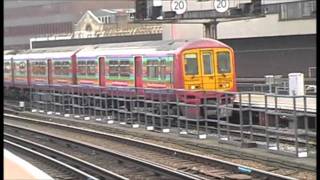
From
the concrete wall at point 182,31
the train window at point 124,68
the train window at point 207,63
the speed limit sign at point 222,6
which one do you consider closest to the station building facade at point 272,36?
the concrete wall at point 182,31


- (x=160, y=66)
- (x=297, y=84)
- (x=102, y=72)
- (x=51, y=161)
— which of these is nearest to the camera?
(x=51, y=161)

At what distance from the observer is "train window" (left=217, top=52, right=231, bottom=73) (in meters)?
22.0

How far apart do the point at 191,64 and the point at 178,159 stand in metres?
7.88

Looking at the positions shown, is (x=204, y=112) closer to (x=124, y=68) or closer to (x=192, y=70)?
(x=192, y=70)

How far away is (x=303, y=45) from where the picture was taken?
43.7m

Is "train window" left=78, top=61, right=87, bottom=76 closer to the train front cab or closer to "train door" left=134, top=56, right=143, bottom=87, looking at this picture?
"train door" left=134, top=56, right=143, bottom=87

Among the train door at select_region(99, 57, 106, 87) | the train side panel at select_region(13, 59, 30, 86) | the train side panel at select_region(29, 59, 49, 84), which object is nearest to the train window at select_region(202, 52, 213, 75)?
the train door at select_region(99, 57, 106, 87)

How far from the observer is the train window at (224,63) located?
72.1 ft

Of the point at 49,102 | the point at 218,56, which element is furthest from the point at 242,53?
the point at 218,56

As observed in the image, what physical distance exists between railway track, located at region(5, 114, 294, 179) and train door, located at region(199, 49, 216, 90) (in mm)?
4371

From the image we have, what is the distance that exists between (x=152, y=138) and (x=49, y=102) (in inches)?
505

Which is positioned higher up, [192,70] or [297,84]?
[192,70]

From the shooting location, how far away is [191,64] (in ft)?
69.7

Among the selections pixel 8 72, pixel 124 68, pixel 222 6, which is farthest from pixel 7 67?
pixel 124 68
